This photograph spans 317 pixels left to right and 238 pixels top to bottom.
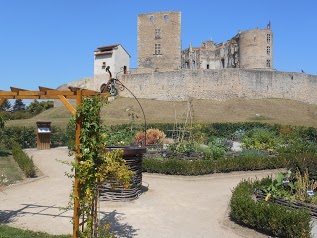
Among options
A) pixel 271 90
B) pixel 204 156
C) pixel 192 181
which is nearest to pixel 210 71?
pixel 271 90

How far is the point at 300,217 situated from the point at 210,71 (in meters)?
40.6

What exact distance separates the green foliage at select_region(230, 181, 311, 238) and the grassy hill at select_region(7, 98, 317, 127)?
28.7m

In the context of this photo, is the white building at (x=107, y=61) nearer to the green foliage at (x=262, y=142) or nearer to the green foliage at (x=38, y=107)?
the green foliage at (x=38, y=107)

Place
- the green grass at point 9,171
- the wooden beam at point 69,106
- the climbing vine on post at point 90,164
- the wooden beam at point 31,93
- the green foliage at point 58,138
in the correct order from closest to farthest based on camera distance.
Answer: the climbing vine on post at point 90,164
the wooden beam at point 69,106
the wooden beam at point 31,93
the green grass at point 9,171
the green foliage at point 58,138

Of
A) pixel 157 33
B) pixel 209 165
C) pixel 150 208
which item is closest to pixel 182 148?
pixel 209 165

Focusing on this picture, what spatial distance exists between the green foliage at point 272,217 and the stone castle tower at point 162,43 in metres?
46.7

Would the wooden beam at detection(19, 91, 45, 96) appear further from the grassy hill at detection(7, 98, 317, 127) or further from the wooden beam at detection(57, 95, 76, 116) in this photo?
the grassy hill at detection(7, 98, 317, 127)

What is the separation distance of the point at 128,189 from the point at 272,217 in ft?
Result: 12.0

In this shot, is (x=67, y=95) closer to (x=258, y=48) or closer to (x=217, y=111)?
(x=217, y=111)

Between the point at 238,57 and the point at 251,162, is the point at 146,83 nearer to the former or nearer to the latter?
the point at 238,57

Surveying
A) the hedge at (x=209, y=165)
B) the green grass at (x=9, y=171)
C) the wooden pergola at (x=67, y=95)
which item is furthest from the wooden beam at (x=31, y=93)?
the hedge at (x=209, y=165)

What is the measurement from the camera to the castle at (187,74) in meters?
45.0

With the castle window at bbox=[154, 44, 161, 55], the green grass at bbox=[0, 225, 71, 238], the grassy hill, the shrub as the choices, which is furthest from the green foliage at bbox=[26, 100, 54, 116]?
the green grass at bbox=[0, 225, 71, 238]

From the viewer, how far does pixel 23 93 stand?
6590 millimetres
